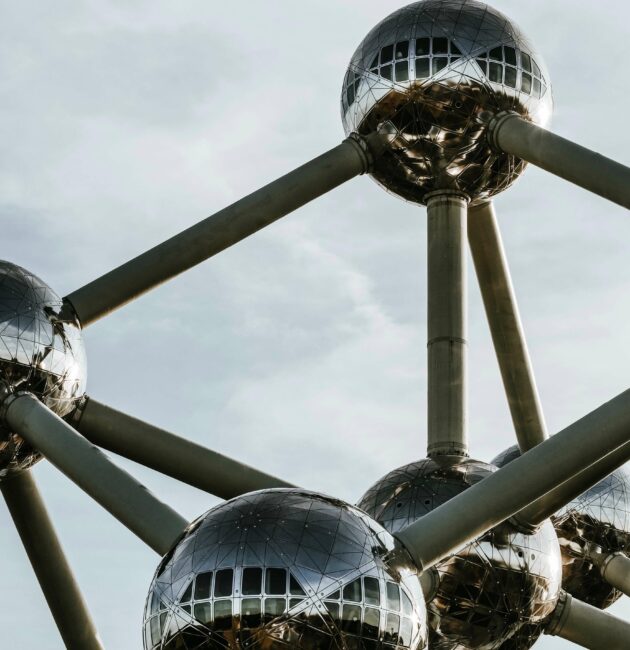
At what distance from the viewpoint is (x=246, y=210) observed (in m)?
15.2

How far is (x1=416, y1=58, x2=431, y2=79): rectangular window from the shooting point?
16312 mm

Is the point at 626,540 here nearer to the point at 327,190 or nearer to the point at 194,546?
the point at 327,190

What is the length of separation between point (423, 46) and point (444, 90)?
55 centimetres

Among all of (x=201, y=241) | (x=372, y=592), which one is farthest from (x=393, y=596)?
(x=201, y=241)

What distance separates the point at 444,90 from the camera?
16.3 meters

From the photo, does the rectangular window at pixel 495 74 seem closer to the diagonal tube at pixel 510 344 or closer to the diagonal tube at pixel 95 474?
the diagonal tube at pixel 510 344

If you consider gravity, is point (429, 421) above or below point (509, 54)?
below

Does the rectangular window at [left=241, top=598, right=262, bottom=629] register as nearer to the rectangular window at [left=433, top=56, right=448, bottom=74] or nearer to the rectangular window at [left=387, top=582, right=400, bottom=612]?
the rectangular window at [left=387, top=582, right=400, bottom=612]

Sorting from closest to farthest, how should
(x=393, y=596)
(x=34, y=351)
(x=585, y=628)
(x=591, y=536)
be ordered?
(x=393, y=596) → (x=34, y=351) → (x=585, y=628) → (x=591, y=536)

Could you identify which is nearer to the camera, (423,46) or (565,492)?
(565,492)

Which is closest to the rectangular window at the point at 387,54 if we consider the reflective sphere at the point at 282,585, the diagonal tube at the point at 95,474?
the diagonal tube at the point at 95,474

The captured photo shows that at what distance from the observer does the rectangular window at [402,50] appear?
16531 millimetres

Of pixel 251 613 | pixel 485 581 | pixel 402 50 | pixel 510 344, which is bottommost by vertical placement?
pixel 251 613

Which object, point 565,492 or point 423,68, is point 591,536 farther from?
point 423,68
